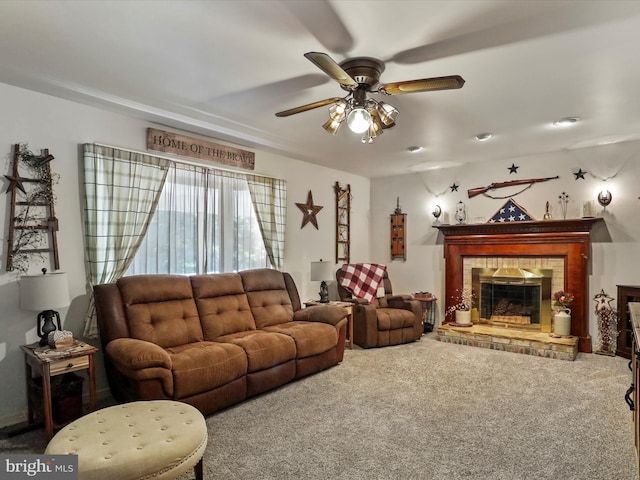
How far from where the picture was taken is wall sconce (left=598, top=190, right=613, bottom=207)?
4656 mm

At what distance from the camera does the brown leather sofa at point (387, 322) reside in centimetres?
496

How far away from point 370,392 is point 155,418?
6.57ft

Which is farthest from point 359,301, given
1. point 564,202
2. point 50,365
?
point 50,365

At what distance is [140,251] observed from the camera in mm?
3670

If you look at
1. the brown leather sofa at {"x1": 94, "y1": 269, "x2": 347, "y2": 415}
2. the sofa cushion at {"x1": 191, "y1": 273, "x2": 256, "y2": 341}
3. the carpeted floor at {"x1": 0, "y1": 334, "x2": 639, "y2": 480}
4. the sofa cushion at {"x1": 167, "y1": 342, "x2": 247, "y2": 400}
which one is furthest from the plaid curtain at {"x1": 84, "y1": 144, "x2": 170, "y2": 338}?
the carpeted floor at {"x1": 0, "y1": 334, "x2": 639, "y2": 480}

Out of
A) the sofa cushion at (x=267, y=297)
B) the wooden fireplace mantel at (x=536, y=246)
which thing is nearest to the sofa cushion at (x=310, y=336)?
the sofa cushion at (x=267, y=297)

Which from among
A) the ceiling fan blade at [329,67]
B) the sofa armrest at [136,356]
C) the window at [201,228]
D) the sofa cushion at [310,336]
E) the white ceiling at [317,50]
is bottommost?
the sofa cushion at [310,336]

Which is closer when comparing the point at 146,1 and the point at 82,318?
the point at 146,1

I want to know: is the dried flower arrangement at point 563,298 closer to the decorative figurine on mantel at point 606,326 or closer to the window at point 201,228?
the decorative figurine on mantel at point 606,326

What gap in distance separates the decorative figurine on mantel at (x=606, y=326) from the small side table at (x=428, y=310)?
A: 2.05 meters

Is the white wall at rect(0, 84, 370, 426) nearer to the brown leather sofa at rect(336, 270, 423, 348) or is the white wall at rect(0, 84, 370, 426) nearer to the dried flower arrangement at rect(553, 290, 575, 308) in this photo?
the brown leather sofa at rect(336, 270, 423, 348)

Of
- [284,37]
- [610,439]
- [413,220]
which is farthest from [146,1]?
[413,220]

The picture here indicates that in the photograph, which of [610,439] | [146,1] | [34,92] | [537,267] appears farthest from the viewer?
[537,267]

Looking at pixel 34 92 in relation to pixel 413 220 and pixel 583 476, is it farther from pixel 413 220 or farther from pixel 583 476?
pixel 413 220
